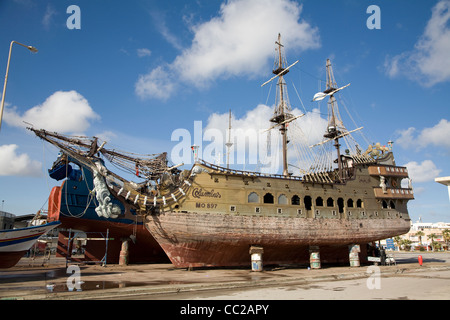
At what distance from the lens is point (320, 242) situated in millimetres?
24625

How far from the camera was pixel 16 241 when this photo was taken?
17.4m

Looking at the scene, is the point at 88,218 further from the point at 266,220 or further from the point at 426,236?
the point at 426,236

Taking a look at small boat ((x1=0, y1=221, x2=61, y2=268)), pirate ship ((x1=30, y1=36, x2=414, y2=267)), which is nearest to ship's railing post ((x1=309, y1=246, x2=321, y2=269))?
pirate ship ((x1=30, y1=36, x2=414, y2=267))

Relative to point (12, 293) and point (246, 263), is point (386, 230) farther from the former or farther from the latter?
point (12, 293)

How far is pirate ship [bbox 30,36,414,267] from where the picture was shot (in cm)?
2066

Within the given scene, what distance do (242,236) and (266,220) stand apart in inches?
95.1

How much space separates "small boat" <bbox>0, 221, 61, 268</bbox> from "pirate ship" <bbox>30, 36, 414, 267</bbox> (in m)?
4.04

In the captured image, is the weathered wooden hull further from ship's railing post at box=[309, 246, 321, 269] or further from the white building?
the white building

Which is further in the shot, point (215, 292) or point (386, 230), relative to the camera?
point (386, 230)

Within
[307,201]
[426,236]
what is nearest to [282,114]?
[307,201]

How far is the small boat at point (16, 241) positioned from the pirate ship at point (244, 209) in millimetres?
4038
